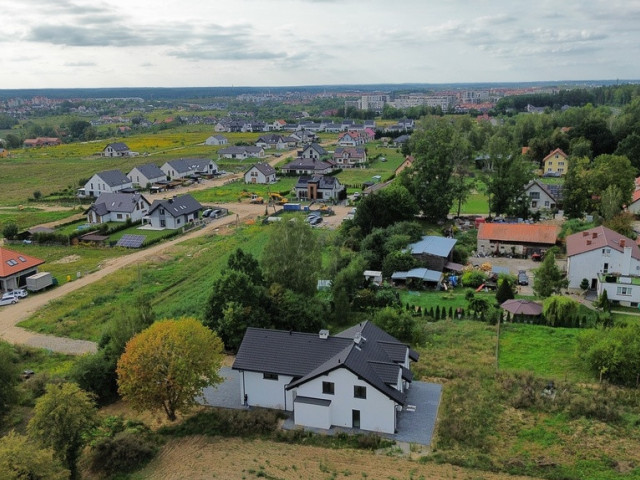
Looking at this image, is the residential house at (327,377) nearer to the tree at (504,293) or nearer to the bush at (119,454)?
the bush at (119,454)

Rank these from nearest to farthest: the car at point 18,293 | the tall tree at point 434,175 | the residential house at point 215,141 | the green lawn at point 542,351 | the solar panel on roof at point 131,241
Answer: the green lawn at point 542,351, the car at point 18,293, the solar panel on roof at point 131,241, the tall tree at point 434,175, the residential house at point 215,141

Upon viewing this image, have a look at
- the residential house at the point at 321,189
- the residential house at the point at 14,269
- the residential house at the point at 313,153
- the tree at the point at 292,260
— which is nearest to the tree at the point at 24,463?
the tree at the point at 292,260

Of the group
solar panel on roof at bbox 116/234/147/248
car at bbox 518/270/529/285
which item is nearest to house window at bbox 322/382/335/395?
car at bbox 518/270/529/285

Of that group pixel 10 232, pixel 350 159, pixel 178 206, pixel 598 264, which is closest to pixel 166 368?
pixel 598 264

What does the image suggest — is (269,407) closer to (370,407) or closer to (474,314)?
(370,407)

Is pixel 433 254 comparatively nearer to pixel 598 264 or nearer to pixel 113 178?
pixel 598 264

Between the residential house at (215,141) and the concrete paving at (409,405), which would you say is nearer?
the concrete paving at (409,405)

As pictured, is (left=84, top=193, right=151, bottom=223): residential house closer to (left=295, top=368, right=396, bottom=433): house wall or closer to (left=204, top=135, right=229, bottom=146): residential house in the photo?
(left=295, top=368, right=396, bottom=433): house wall
